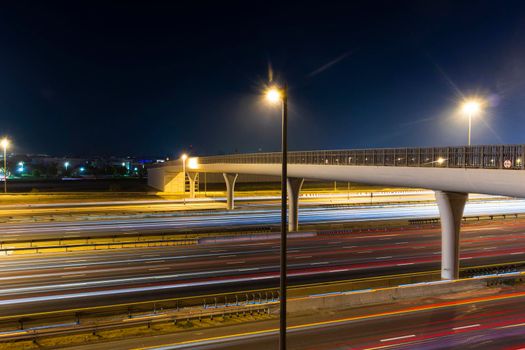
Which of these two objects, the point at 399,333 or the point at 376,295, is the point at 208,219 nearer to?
the point at 376,295

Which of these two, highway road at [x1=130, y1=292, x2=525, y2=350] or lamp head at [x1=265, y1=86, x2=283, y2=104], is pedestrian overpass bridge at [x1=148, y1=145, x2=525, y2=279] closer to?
highway road at [x1=130, y1=292, x2=525, y2=350]

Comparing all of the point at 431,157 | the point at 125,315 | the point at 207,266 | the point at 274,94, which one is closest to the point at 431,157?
the point at 431,157

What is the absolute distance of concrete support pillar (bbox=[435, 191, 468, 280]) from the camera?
23.9 m

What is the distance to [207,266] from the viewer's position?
27516 millimetres

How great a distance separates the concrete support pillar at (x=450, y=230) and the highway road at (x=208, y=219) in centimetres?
2517

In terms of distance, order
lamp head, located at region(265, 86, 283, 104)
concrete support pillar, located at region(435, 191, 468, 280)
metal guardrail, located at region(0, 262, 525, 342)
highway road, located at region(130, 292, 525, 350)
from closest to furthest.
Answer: lamp head, located at region(265, 86, 283, 104) < highway road, located at region(130, 292, 525, 350) < metal guardrail, located at region(0, 262, 525, 342) < concrete support pillar, located at region(435, 191, 468, 280)

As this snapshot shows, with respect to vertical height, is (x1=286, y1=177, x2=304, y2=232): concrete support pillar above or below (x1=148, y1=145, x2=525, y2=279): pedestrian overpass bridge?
below

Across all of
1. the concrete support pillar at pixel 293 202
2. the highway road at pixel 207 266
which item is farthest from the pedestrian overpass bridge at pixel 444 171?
the highway road at pixel 207 266

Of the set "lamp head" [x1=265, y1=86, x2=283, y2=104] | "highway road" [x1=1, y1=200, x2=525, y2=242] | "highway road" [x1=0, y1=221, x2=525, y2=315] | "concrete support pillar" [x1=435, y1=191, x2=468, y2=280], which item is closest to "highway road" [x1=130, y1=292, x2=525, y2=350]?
"concrete support pillar" [x1=435, y1=191, x2=468, y2=280]

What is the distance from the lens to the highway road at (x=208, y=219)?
138ft

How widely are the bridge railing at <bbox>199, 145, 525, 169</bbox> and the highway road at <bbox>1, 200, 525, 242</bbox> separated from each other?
14.5 metres

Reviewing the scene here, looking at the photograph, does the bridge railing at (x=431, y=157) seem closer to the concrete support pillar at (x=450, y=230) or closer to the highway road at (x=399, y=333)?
the concrete support pillar at (x=450, y=230)

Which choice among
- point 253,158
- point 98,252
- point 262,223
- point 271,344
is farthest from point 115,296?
point 253,158

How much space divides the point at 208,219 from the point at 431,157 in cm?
3394
